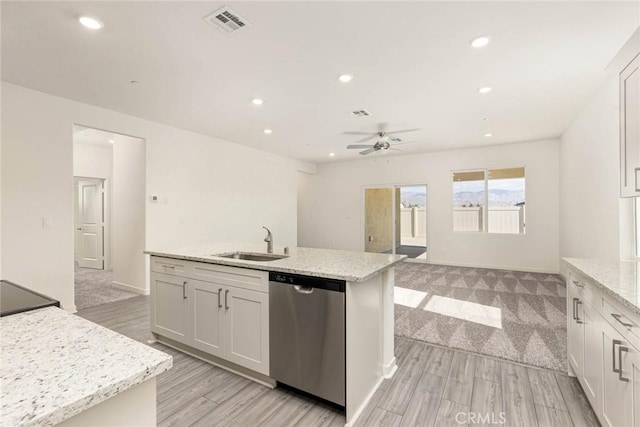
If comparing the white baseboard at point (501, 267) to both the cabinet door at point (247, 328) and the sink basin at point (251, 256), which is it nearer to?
the sink basin at point (251, 256)

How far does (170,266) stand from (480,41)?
131 inches

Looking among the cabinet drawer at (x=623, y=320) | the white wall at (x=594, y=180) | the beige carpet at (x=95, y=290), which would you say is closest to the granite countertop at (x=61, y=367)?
the cabinet drawer at (x=623, y=320)

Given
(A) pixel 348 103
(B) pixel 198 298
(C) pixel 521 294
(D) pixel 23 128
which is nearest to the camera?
(B) pixel 198 298

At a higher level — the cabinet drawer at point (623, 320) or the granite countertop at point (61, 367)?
the granite countertop at point (61, 367)

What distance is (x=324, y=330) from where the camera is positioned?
185cm

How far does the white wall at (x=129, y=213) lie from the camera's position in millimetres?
4727

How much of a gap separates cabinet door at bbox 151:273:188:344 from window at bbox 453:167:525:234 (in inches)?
245

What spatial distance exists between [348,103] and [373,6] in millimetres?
1891

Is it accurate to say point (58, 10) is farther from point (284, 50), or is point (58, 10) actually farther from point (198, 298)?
point (198, 298)

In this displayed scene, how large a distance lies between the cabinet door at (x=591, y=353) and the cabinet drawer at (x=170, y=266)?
2852mm

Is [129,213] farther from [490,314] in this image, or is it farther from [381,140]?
[490,314]

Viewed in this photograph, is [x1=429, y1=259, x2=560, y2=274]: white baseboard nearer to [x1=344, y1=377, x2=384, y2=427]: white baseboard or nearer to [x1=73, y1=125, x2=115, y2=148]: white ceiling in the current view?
[x1=344, y1=377, x2=384, y2=427]: white baseboard

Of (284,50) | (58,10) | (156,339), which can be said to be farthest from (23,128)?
(284,50)

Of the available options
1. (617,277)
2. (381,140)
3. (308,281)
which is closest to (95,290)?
(308,281)
